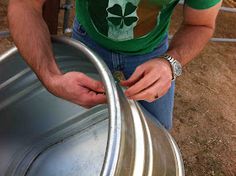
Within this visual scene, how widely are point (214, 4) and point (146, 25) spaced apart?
18 centimetres

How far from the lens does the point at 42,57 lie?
3.16 feet

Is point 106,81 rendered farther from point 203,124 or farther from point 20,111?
point 203,124

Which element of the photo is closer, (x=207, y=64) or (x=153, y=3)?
(x=153, y=3)

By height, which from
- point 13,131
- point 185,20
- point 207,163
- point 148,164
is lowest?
point 207,163

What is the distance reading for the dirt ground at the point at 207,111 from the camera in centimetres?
202

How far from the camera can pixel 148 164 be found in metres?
0.89

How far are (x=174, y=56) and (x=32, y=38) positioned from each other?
332 millimetres

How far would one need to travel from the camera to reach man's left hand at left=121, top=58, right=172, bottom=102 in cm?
90

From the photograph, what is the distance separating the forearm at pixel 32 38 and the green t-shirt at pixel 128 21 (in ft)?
0.49

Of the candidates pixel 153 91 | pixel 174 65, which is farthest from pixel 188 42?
pixel 153 91

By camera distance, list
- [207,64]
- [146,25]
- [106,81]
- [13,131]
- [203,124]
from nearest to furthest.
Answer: [106,81], [146,25], [13,131], [203,124], [207,64]

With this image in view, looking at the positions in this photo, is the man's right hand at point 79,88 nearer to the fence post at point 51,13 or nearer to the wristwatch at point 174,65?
the wristwatch at point 174,65

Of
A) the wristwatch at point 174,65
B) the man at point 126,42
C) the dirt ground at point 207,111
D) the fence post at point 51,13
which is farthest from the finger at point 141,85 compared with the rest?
the dirt ground at point 207,111

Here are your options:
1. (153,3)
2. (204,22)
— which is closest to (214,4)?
(204,22)
